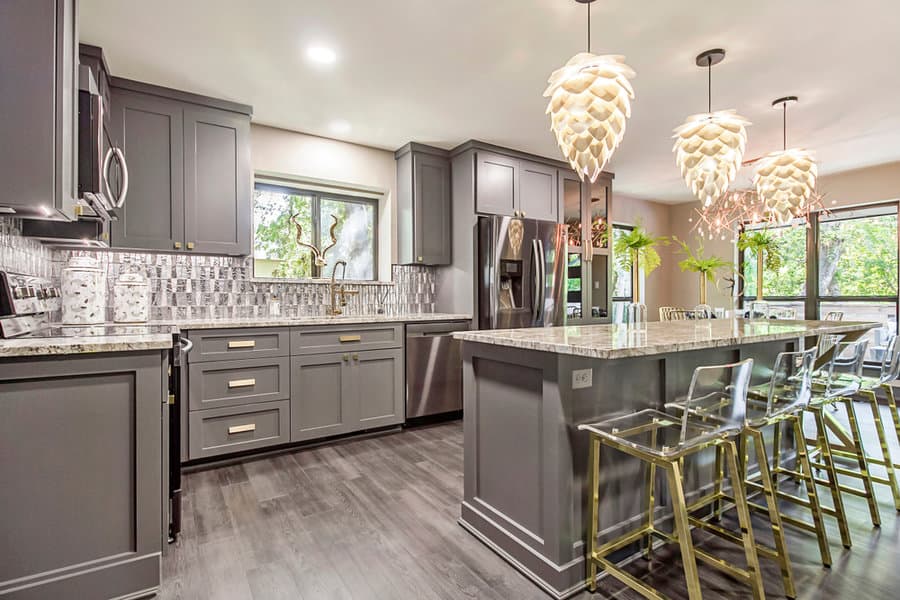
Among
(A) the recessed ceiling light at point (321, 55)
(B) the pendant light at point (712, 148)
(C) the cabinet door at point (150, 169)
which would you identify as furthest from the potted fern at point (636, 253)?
(C) the cabinet door at point (150, 169)

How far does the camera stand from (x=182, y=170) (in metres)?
3.17

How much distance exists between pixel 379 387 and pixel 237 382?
1058 millimetres

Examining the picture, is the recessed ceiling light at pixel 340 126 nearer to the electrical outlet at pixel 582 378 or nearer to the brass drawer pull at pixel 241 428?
the brass drawer pull at pixel 241 428

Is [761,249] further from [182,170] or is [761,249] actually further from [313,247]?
[182,170]

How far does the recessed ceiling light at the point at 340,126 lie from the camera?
371 centimetres

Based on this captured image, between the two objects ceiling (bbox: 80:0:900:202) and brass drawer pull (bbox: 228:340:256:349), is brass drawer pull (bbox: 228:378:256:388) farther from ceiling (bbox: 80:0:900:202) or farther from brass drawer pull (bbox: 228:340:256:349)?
ceiling (bbox: 80:0:900:202)

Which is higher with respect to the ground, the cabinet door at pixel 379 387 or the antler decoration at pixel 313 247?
the antler decoration at pixel 313 247

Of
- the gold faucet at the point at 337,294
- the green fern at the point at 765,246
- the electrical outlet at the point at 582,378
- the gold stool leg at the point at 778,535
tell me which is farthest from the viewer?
the green fern at the point at 765,246

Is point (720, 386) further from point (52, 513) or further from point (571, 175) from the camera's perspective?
point (571, 175)

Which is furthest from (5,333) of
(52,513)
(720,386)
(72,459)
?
(720,386)

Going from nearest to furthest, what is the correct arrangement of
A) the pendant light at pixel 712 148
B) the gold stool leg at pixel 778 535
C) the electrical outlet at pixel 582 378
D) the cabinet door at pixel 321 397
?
the gold stool leg at pixel 778 535 < the electrical outlet at pixel 582 378 < the pendant light at pixel 712 148 < the cabinet door at pixel 321 397

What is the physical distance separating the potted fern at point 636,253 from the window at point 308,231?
312 centimetres

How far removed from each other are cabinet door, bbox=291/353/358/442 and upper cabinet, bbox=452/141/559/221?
6.50ft

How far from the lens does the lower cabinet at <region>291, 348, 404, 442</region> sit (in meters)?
3.21
